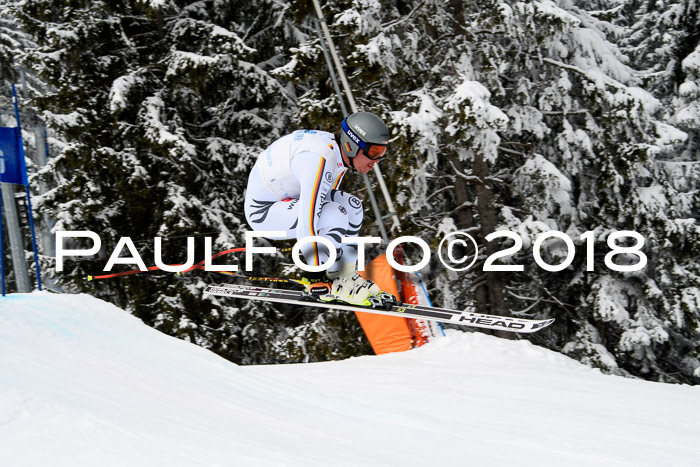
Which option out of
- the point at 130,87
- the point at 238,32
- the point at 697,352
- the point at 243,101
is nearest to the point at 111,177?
the point at 130,87

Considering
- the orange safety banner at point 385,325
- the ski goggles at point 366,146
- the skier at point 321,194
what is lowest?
the orange safety banner at point 385,325

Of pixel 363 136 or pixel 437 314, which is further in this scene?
pixel 437 314

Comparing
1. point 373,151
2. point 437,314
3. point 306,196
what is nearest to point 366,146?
point 373,151

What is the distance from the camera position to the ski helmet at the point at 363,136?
4.90 meters

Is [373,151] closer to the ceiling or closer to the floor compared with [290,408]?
closer to the ceiling

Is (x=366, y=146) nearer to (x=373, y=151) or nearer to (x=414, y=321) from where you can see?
(x=373, y=151)

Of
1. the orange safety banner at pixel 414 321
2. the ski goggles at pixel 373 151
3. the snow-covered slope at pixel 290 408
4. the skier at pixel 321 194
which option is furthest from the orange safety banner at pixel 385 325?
the ski goggles at pixel 373 151

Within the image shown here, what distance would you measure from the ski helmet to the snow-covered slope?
1.85m

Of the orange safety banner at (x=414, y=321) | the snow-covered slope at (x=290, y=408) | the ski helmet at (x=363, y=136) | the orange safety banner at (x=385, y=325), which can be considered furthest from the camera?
the orange safety banner at (x=385, y=325)

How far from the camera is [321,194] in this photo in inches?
189

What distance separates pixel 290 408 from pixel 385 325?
318 cm

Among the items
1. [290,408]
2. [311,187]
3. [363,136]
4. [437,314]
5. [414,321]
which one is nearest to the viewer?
[290,408]

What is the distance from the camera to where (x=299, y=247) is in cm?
494

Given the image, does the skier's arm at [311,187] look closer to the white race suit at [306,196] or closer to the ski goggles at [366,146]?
the white race suit at [306,196]
